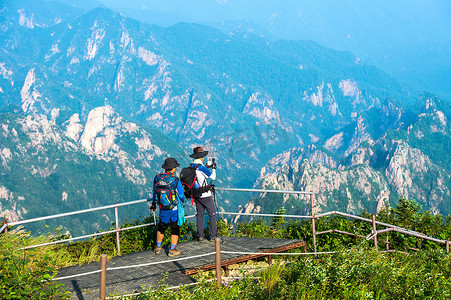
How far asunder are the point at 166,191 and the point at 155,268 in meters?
1.92

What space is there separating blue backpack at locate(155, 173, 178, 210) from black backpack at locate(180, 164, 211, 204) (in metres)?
0.64

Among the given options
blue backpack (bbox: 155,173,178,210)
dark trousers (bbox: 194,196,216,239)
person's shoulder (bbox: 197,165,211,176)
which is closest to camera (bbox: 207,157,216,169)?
person's shoulder (bbox: 197,165,211,176)

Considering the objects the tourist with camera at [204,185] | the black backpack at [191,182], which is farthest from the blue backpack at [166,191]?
the tourist with camera at [204,185]

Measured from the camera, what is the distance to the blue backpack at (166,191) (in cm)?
1062

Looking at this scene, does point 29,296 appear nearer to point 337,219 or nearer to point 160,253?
point 160,253

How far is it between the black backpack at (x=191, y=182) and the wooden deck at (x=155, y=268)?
4.72 ft

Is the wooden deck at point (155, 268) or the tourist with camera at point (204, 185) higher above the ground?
the tourist with camera at point (204, 185)

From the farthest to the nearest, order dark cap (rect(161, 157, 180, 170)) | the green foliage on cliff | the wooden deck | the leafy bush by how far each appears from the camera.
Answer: dark cap (rect(161, 157, 180, 170)) < the wooden deck < the green foliage on cliff < the leafy bush

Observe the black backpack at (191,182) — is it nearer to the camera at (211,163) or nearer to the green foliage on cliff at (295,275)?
the camera at (211,163)

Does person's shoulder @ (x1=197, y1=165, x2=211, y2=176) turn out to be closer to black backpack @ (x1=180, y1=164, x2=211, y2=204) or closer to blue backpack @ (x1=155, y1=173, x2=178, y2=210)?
black backpack @ (x1=180, y1=164, x2=211, y2=204)

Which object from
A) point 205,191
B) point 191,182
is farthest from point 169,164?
point 205,191

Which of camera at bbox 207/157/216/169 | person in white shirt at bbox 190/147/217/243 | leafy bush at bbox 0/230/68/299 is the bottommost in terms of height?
leafy bush at bbox 0/230/68/299

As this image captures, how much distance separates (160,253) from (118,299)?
3.73 metres

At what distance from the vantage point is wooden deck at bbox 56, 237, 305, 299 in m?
8.61
